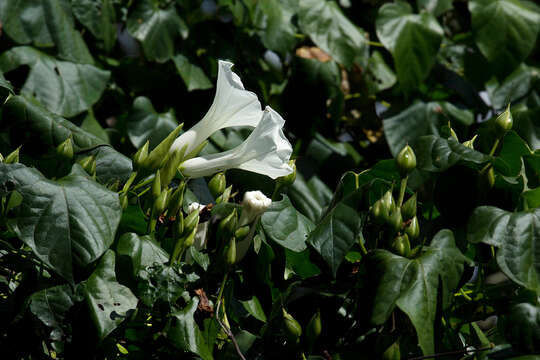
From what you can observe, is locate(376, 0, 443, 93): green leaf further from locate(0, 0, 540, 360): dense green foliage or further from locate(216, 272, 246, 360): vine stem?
locate(216, 272, 246, 360): vine stem

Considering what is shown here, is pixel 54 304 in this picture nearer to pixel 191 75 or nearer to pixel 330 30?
pixel 191 75

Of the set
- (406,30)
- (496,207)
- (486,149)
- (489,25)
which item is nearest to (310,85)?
(406,30)

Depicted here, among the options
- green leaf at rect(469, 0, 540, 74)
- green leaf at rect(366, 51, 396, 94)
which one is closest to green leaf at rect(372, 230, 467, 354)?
green leaf at rect(469, 0, 540, 74)

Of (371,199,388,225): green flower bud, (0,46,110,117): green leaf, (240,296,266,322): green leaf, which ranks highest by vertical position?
(371,199,388,225): green flower bud

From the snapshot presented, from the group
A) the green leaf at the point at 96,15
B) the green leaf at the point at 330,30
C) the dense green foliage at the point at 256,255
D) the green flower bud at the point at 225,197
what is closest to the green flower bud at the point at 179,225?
the dense green foliage at the point at 256,255

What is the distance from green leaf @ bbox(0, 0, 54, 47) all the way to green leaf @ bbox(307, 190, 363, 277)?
0.97 m

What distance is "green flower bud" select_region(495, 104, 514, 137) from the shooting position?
29.1 inches

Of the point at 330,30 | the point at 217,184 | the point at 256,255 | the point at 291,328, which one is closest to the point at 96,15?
the point at 330,30

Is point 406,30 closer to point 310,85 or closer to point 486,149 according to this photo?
point 310,85

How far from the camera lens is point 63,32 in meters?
1.41

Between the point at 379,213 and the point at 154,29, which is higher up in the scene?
the point at 379,213

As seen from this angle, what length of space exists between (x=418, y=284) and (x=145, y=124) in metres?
1.06

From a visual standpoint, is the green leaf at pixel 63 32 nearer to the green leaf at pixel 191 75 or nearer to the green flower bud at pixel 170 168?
the green leaf at pixel 191 75

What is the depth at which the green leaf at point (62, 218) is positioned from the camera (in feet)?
1.79
